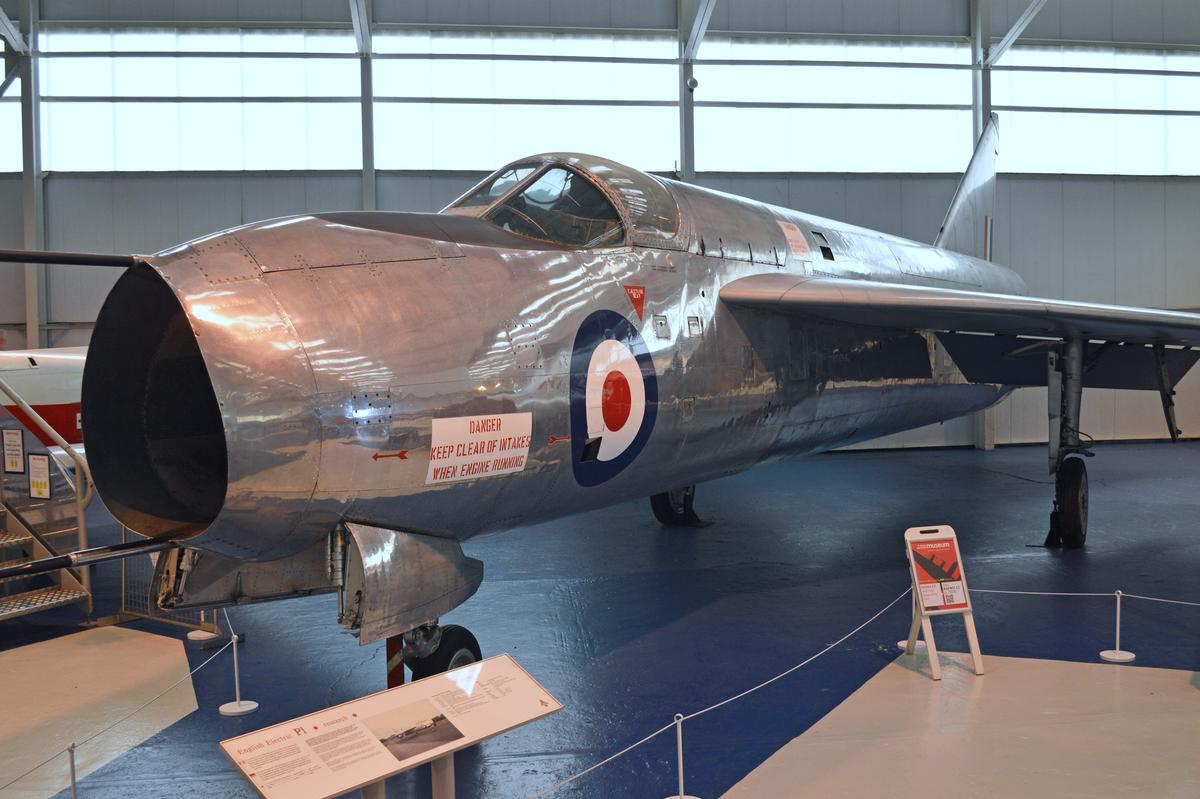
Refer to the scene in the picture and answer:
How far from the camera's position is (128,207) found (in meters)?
16.4

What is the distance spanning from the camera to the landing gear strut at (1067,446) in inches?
334

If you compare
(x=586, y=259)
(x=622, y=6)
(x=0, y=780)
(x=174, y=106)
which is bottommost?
(x=0, y=780)

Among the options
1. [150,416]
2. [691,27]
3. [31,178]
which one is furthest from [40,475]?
[691,27]

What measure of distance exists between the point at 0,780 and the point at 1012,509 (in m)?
10.9

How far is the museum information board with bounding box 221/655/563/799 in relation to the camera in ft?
8.25

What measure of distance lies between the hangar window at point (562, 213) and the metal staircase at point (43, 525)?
13.6 feet

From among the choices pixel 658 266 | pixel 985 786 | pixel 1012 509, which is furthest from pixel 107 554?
pixel 1012 509

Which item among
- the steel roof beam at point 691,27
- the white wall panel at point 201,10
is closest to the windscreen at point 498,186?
the steel roof beam at point 691,27

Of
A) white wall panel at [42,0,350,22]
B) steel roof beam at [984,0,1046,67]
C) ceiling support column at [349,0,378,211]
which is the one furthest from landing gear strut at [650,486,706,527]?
steel roof beam at [984,0,1046,67]

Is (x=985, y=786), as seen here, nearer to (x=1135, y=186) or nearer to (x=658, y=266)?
(x=658, y=266)

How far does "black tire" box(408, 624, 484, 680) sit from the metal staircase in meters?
3.73

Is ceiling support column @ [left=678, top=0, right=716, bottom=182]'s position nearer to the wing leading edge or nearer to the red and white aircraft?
the wing leading edge

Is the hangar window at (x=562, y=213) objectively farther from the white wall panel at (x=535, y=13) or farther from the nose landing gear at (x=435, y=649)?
the white wall panel at (x=535, y=13)

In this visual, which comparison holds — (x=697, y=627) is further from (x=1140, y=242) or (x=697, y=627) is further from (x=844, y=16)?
(x=1140, y=242)
